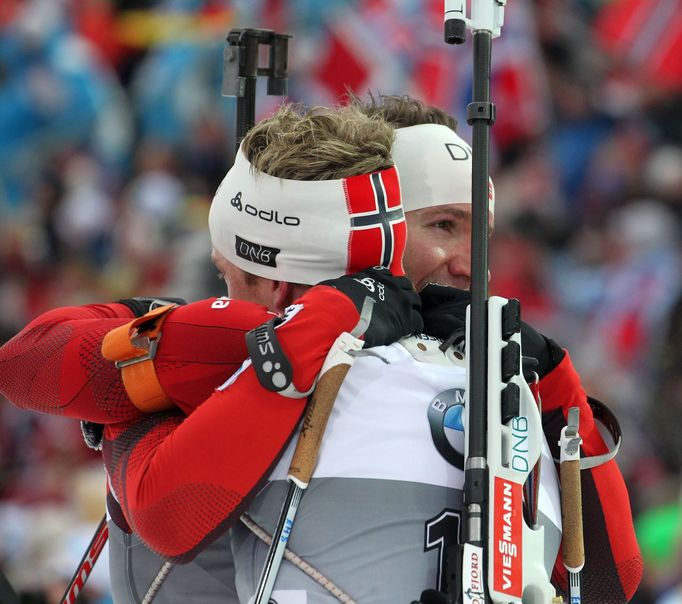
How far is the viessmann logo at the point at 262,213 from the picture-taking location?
2252mm

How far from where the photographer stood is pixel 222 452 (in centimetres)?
204

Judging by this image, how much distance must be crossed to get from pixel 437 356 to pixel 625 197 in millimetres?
5648

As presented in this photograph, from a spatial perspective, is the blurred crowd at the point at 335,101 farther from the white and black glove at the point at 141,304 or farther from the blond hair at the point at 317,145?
the blond hair at the point at 317,145

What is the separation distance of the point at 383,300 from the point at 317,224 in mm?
185

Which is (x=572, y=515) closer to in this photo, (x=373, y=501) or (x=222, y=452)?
(x=373, y=501)

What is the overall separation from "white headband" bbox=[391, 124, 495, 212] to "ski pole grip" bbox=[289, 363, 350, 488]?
2.35ft

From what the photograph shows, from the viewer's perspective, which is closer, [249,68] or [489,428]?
[489,428]

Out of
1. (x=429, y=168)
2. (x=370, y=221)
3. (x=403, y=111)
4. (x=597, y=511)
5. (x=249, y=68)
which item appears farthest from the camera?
(x=249, y=68)

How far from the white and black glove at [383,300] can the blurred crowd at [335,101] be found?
3416mm

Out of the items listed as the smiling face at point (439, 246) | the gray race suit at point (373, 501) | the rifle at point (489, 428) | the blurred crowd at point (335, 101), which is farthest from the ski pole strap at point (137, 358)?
the blurred crowd at point (335, 101)

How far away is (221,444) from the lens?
6.67 feet

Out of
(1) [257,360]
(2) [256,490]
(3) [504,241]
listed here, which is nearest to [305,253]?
(1) [257,360]

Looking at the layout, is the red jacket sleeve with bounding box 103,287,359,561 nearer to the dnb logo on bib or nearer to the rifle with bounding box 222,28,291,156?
the dnb logo on bib

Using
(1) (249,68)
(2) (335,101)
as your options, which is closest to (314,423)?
(1) (249,68)
